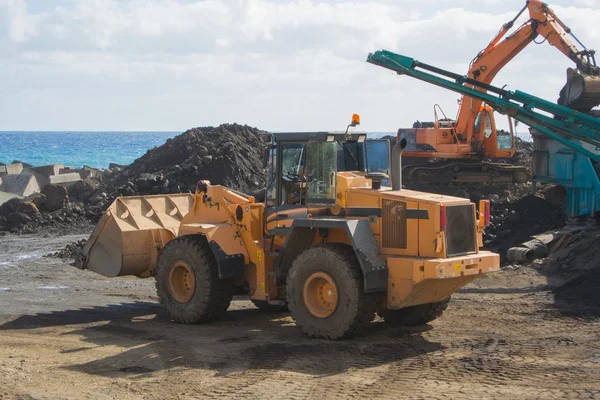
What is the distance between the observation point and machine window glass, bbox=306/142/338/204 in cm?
1064

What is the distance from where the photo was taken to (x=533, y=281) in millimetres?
15250

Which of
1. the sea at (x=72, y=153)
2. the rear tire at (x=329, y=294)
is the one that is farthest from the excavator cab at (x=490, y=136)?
the sea at (x=72, y=153)

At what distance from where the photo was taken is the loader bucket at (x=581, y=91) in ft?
61.8

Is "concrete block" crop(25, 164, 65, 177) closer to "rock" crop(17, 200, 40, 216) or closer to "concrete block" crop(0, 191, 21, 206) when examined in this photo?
"concrete block" crop(0, 191, 21, 206)

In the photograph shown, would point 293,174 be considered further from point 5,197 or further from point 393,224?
point 5,197

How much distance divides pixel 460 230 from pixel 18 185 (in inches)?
952

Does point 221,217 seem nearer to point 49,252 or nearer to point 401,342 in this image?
point 401,342

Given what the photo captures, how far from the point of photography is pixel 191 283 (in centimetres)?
1169

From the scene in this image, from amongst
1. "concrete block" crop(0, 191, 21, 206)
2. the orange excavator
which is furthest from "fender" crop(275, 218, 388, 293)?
"concrete block" crop(0, 191, 21, 206)

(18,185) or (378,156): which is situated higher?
(378,156)

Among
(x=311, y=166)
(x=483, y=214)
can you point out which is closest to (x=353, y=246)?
(x=311, y=166)

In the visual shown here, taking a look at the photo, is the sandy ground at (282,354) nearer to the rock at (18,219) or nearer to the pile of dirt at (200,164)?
the rock at (18,219)

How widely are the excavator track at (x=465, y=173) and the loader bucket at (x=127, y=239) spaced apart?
12191 millimetres

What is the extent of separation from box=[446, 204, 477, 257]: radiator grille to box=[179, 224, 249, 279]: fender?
279 centimetres
